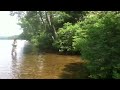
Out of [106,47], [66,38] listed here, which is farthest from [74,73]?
[66,38]

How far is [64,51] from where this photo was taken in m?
17.7

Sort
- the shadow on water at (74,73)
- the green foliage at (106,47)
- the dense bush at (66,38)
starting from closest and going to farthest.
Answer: the green foliage at (106,47)
the shadow on water at (74,73)
the dense bush at (66,38)

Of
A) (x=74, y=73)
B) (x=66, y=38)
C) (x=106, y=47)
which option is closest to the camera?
(x=106, y=47)

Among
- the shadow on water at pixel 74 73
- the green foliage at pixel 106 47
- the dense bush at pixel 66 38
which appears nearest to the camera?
the green foliage at pixel 106 47

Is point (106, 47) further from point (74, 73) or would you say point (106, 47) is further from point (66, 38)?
point (66, 38)

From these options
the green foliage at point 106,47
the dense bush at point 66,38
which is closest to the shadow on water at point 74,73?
Result: the green foliage at point 106,47

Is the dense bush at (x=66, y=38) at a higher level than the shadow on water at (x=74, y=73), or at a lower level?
higher

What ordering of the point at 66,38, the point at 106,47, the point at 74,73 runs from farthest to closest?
1. the point at 66,38
2. the point at 74,73
3. the point at 106,47

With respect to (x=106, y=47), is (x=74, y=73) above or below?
below

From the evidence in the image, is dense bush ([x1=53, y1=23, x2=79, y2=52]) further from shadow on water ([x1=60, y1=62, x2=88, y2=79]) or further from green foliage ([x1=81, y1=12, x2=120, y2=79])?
green foliage ([x1=81, y1=12, x2=120, y2=79])

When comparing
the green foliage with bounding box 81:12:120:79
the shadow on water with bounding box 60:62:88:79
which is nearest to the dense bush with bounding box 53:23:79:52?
the shadow on water with bounding box 60:62:88:79

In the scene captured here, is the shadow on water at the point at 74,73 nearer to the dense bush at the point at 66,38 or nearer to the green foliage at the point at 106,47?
the green foliage at the point at 106,47
